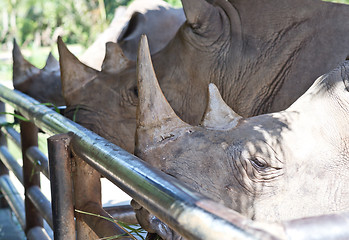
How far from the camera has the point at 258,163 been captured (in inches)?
89.7

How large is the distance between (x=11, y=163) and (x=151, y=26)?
1.82m

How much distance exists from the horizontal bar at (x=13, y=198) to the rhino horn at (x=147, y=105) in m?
1.54

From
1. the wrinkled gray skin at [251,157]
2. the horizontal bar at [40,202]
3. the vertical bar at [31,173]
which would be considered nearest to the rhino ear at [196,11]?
the vertical bar at [31,173]

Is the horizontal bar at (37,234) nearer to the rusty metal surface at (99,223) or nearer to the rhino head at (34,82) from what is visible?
the rusty metal surface at (99,223)

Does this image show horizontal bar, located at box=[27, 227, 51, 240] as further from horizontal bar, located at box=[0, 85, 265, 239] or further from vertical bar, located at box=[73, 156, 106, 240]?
horizontal bar, located at box=[0, 85, 265, 239]

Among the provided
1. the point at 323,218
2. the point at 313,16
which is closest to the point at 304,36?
the point at 313,16

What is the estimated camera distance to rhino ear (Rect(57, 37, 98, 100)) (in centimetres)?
382

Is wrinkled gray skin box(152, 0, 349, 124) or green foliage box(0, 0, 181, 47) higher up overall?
wrinkled gray skin box(152, 0, 349, 124)

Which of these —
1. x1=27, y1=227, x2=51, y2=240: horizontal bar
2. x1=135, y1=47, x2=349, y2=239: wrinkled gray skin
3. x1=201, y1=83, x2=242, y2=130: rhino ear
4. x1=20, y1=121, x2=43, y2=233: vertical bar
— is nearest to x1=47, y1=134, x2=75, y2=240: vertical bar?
x1=135, y1=47, x2=349, y2=239: wrinkled gray skin

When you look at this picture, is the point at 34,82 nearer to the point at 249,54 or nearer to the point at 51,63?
the point at 51,63

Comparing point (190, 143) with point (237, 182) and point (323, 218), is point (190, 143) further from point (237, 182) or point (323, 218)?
point (323, 218)

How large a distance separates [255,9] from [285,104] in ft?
2.38

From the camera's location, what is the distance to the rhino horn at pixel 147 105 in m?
2.21

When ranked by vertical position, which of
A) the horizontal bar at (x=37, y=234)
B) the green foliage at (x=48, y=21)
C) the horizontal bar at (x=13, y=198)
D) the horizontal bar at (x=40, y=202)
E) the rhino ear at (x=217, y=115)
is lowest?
the green foliage at (x=48, y=21)
